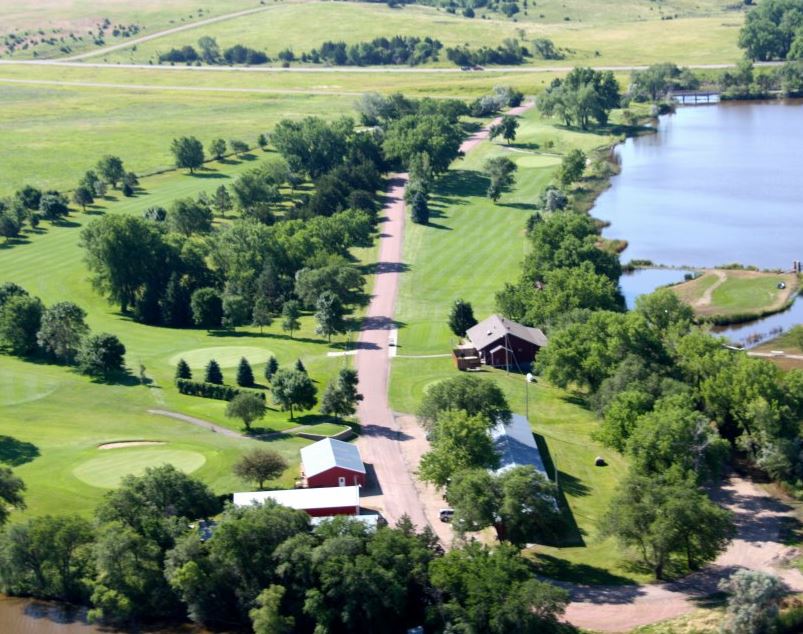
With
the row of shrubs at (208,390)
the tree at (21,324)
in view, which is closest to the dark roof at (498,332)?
the row of shrubs at (208,390)

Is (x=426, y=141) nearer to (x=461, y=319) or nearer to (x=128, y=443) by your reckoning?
(x=461, y=319)

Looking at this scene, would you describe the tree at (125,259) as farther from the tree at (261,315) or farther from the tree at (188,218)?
the tree at (188,218)

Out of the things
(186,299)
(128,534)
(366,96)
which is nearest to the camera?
Answer: (128,534)

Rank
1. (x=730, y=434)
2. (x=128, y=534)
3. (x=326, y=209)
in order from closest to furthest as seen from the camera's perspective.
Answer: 1. (x=128, y=534)
2. (x=730, y=434)
3. (x=326, y=209)

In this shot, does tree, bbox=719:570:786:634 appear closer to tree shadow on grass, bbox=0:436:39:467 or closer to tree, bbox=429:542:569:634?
tree, bbox=429:542:569:634

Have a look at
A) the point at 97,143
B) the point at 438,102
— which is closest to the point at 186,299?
the point at 97,143

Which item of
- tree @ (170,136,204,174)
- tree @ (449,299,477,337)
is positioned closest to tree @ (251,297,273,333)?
tree @ (449,299,477,337)

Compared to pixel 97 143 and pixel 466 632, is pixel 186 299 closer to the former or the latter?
pixel 466 632
